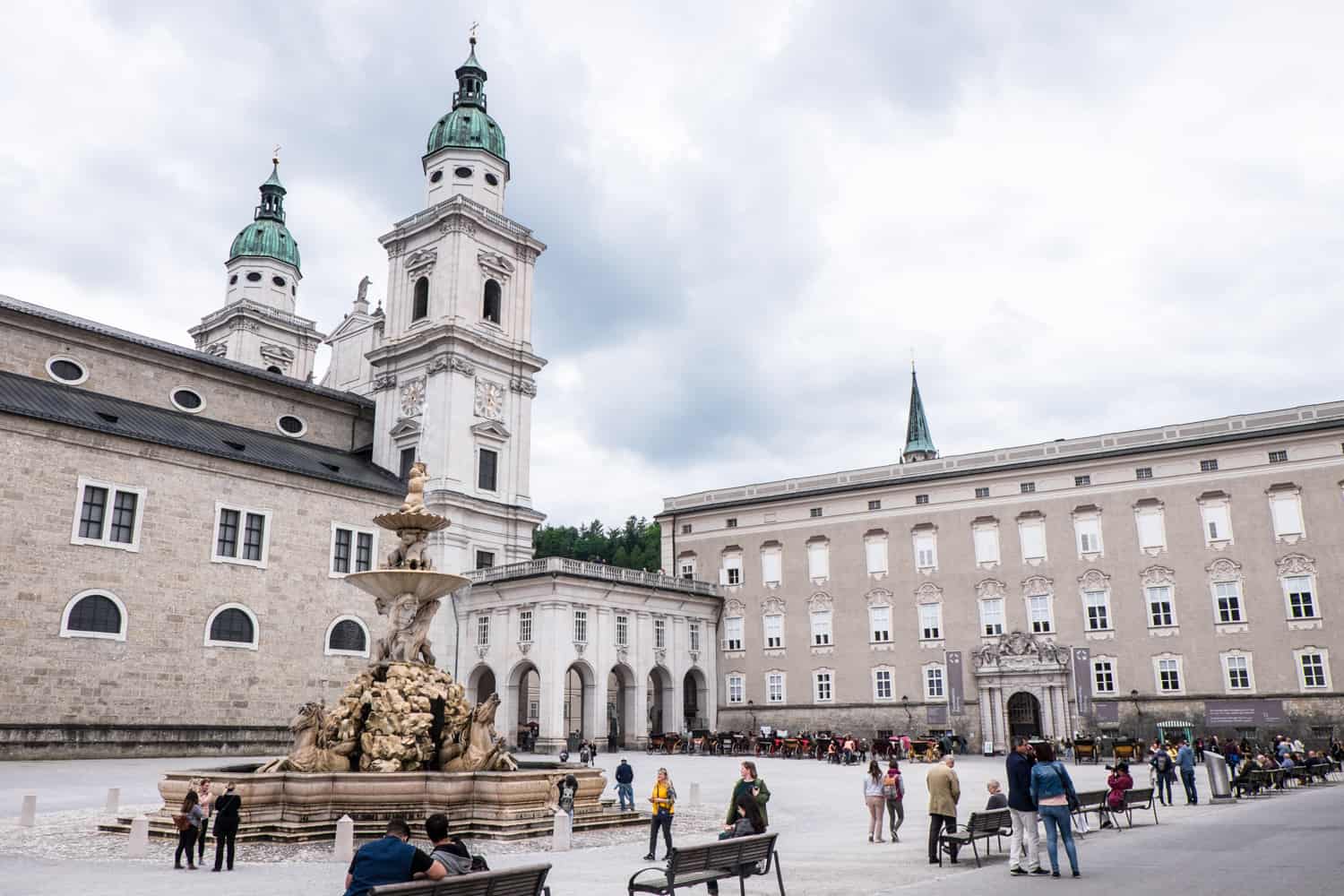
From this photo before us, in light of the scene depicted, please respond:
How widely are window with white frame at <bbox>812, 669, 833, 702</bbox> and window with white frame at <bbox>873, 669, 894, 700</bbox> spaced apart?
89.9 inches

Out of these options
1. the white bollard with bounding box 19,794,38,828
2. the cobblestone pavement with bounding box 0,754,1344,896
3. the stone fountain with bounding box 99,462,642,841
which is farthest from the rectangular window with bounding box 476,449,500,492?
the white bollard with bounding box 19,794,38,828

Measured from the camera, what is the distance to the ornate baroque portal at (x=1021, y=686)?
141 feet

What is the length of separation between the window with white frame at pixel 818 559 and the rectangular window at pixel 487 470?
1673cm

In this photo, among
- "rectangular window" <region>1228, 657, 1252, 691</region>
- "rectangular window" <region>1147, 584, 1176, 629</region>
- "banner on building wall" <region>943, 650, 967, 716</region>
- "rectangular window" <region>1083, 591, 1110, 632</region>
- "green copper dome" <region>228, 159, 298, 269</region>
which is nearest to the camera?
"rectangular window" <region>1228, 657, 1252, 691</region>

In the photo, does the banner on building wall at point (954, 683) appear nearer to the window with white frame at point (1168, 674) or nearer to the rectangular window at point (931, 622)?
the rectangular window at point (931, 622)

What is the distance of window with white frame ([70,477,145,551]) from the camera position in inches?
1356

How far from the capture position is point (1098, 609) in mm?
44094

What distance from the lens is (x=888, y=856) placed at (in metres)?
13.8

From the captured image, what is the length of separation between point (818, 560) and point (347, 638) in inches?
925

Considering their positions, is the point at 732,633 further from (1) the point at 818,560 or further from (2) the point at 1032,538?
(2) the point at 1032,538

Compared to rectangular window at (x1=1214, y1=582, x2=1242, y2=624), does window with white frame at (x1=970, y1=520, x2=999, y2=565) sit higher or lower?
higher

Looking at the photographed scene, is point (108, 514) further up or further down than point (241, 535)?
further up

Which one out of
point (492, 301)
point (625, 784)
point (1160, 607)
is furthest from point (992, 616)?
point (625, 784)

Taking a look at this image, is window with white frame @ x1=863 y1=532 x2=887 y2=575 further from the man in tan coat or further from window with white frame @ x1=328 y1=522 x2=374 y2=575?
the man in tan coat
